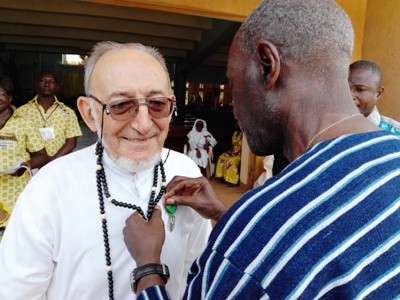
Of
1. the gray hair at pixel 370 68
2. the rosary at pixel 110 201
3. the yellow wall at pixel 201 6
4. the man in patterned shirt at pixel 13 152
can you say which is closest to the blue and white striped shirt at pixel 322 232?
the rosary at pixel 110 201

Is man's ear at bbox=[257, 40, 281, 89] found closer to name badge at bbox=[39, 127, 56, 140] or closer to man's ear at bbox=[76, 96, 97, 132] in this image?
man's ear at bbox=[76, 96, 97, 132]

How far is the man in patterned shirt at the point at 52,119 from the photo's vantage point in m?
3.96

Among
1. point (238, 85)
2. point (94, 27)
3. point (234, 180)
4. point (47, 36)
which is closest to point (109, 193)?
point (238, 85)

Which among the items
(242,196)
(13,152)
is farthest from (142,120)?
(13,152)

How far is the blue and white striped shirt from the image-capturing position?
69 centimetres

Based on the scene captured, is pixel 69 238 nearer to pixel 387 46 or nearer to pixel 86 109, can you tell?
pixel 86 109

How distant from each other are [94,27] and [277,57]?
9.49 meters

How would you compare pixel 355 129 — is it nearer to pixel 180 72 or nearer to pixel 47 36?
pixel 47 36

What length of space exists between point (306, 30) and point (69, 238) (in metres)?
1.03

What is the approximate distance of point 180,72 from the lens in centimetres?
1277

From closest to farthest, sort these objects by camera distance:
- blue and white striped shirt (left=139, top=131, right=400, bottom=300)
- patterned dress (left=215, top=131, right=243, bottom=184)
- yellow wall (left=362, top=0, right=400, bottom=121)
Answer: blue and white striped shirt (left=139, top=131, right=400, bottom=300) < yellow wall (left=362, top=0, right=400, bottom=121) < patterned dress (left=215, top=131, right=243, bottom=184)

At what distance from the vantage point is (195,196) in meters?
1.49

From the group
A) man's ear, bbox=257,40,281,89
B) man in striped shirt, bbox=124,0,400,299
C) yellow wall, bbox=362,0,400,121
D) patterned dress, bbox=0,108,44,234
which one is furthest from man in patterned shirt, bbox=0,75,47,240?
yellow wall, bbox=362,0,400,121

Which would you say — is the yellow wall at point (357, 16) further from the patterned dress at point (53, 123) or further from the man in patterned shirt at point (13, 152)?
the man in patterned shirt at point (13, 152)
